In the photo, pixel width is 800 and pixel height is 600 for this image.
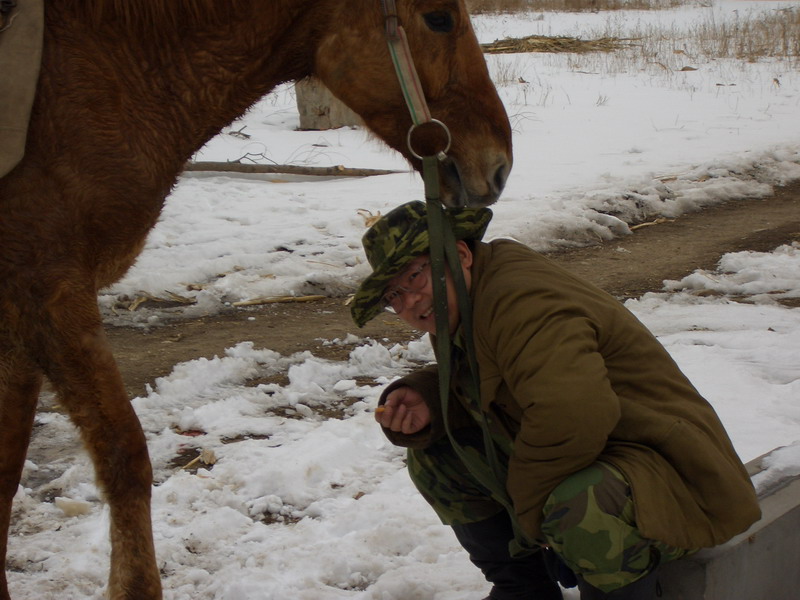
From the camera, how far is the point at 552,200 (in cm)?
719

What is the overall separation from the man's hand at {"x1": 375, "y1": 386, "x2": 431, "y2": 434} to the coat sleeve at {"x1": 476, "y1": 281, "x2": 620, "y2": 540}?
377 millimetres

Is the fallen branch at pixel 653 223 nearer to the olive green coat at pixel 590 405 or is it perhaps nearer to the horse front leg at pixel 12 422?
the olive green coat at pixel 590 405

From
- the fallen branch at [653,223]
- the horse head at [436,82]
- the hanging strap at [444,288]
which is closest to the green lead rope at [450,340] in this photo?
the hanging strap at [444,288]

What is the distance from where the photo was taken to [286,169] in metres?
8.10

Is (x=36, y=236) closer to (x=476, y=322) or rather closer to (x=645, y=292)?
(x=476, y=322)

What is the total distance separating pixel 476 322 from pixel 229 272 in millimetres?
3952

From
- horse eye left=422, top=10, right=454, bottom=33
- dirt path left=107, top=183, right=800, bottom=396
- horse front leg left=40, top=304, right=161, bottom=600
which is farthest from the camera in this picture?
dirt path left=107, top=183, right=800, bottom=396

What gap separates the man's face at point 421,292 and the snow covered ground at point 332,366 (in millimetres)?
911

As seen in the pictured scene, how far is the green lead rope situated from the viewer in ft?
6.37

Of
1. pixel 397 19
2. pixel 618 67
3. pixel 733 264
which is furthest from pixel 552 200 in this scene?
pixel 618 67

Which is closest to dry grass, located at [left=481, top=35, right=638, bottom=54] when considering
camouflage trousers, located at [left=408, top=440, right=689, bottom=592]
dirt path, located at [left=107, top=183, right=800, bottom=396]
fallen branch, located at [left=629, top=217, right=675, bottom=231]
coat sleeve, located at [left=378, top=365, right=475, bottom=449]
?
dirt path, located at [left=107, top=183, right=800, bottom=396]

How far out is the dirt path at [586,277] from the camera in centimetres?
445

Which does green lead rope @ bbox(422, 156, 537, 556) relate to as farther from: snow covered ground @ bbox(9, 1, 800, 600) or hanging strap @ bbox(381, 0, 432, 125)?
snow covered ground @ bbox(9, 1, 800, 600)

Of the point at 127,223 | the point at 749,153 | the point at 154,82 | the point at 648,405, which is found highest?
the point at 154,82
